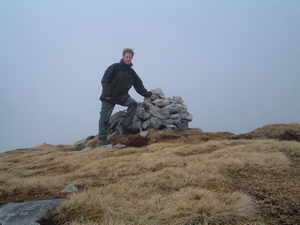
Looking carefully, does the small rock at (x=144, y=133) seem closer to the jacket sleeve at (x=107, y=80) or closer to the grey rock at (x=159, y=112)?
the grey rock at (x=159, y=112)

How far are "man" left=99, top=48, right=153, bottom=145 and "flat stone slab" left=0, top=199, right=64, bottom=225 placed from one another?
9.57 m

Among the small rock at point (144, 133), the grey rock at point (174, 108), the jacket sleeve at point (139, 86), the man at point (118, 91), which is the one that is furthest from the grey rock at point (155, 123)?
the jacket sleeve at point (139, 86)

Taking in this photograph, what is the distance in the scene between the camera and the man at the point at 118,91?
13.3m

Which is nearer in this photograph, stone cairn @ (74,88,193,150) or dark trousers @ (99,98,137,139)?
dark trousers @ (99,98,137,139)

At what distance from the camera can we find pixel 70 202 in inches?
156

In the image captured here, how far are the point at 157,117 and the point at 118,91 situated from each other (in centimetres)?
346

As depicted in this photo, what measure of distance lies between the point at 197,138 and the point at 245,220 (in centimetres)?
911

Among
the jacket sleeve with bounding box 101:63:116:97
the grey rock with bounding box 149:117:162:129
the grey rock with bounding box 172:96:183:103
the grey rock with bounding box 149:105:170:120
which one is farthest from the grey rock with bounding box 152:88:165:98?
the jacket sleeve with bounding box 101:63:116:97

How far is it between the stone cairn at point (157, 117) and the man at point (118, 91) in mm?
1120

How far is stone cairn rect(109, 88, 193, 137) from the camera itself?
49.6 feet

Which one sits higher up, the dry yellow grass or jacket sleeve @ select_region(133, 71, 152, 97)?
jacket sleeve @ select_region(133, 71, 152, 97)

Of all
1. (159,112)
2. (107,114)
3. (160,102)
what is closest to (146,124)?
(159,112)

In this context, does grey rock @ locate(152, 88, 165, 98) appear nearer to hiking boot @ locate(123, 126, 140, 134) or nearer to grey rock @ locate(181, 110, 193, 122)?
grey rock @ locate(181, 110, 193, 122)

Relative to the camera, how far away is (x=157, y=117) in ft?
50.6
